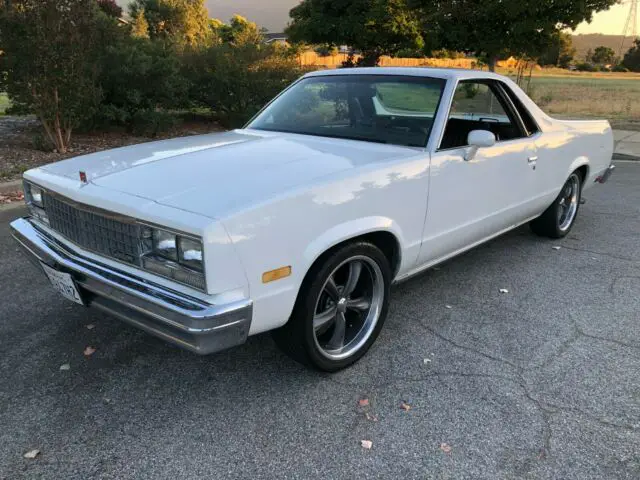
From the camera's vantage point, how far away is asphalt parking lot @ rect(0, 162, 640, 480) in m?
2.24

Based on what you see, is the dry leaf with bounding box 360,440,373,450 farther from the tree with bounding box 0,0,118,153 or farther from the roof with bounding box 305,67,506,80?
the tree with bounding box 0,0,118,153

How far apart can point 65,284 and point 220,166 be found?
3.22 ft

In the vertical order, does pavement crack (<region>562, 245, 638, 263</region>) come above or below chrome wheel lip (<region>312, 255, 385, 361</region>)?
below

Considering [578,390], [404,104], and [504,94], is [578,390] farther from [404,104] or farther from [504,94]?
[504,94]

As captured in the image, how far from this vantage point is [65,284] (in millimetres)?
2646

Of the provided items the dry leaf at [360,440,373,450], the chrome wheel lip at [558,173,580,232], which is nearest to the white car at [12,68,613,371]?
the dry leaf at [360,440,373,450]

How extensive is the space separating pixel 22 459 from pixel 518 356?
2.58m

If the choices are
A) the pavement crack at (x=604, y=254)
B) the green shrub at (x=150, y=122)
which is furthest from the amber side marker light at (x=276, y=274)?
the green shrub at (x=150, y=122)

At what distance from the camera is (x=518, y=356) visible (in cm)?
309

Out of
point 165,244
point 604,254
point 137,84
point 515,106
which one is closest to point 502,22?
point 137,84

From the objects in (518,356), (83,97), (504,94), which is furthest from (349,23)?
(518,356)

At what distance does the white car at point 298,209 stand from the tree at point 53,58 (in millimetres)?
5237

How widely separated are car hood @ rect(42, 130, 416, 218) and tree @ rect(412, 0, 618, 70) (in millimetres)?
11979

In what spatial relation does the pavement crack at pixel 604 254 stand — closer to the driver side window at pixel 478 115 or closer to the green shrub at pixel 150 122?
the driver side window at pixel 478 115
